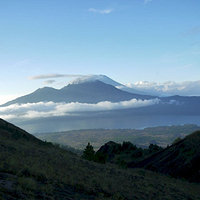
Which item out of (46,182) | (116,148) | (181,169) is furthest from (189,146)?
(116,148)

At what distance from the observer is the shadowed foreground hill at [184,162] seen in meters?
28.8

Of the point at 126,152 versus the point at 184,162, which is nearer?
the point at 184,162

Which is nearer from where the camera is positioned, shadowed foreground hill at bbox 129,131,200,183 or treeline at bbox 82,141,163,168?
shadowed foreground hill at bbox 129,131,200,183

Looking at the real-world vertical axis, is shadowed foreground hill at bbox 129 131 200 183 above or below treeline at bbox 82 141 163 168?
above

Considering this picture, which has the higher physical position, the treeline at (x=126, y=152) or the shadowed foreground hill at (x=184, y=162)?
the shadowed foreground hill at (x=184, y=162)

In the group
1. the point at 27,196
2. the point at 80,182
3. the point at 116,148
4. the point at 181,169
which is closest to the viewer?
the point at 27,196

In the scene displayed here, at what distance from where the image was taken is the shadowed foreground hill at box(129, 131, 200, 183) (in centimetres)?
2880

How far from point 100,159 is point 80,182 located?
901 inches

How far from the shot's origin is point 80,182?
502 inches

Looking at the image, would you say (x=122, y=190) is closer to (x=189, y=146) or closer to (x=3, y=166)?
(x=3, y=166)

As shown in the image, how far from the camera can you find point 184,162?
31.6 meters

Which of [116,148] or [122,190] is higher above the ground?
[122,190]

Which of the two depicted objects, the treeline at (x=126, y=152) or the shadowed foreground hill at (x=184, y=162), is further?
the treeline at (x=126, y=152)

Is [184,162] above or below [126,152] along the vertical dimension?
above
